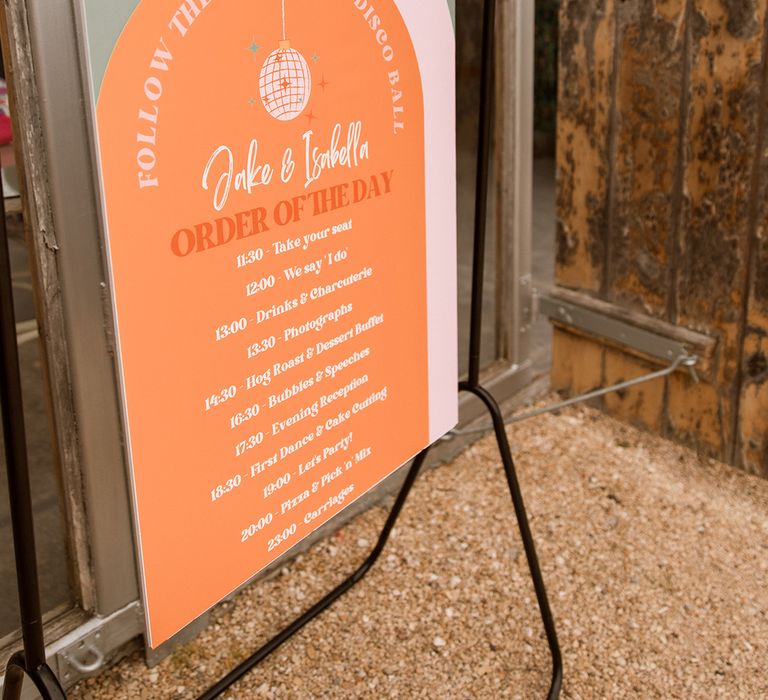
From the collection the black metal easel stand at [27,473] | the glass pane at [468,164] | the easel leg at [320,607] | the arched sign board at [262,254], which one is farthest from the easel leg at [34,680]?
the glass pane at [468,164]

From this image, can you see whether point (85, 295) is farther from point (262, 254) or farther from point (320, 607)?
point (320, 607)

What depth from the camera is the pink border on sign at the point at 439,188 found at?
1.39 meters

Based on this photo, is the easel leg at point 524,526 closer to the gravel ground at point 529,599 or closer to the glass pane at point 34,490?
the gravel ground at point 529,599

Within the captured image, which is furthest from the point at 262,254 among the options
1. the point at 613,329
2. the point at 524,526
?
the point at 613,329

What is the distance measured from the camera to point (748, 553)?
222 centimetres

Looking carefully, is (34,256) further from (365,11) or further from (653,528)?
(653,528)

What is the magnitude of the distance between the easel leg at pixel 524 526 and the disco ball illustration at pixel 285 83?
1.93 ft

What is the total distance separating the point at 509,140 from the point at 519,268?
37 cm

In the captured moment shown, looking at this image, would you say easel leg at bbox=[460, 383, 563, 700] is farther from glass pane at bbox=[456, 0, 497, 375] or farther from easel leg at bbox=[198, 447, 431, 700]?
glass pane at bbox=[456, 0, 497, 375]

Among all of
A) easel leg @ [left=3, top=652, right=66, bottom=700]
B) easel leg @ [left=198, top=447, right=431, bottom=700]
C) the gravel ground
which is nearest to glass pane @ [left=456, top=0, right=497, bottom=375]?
the gravel ground

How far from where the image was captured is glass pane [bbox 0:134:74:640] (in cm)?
201

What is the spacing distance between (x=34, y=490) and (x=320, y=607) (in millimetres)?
903

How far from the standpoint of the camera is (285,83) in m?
1.20

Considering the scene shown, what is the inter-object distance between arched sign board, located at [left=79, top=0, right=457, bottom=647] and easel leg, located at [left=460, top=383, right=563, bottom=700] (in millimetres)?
134
